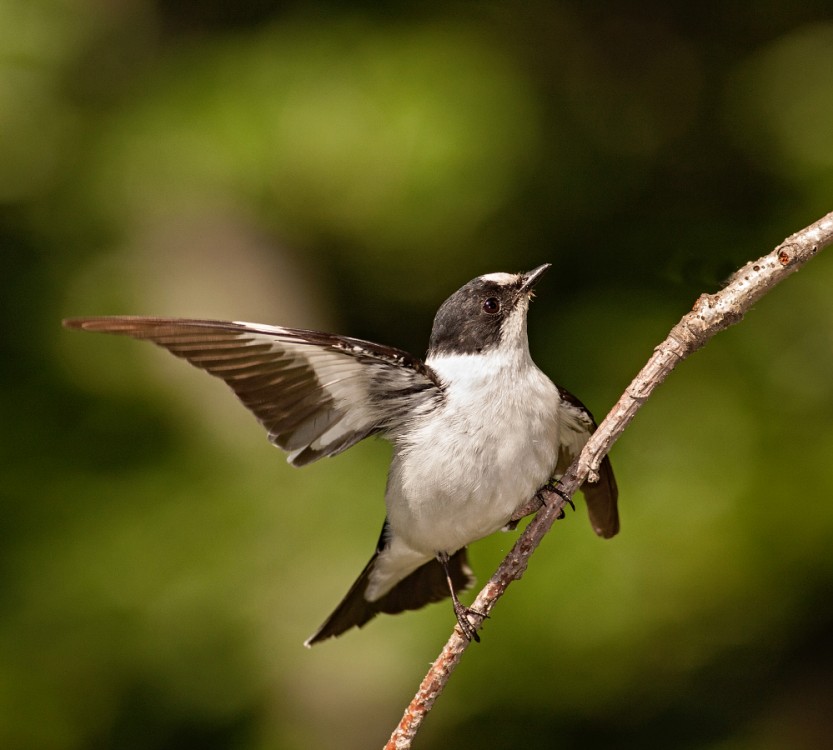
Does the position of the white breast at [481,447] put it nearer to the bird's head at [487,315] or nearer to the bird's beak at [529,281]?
the bird's head at [487,315]

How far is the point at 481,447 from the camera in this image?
237 cm

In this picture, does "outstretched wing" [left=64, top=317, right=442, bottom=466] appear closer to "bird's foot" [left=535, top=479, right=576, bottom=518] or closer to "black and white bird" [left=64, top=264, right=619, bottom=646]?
"black and white bird" [left=64, top=264, right=619, bottom=646]

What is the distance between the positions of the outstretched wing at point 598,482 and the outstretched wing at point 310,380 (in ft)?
1.15

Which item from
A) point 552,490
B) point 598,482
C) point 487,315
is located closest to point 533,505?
point 552,490

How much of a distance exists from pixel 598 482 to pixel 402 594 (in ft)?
2.20

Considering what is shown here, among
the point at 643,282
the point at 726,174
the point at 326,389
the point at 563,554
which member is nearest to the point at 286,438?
the point at 326,389

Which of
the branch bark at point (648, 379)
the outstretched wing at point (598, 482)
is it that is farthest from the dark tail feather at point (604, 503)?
the branch bark at point (648, 379)

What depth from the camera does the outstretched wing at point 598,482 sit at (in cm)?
259

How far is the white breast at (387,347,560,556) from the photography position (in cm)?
236

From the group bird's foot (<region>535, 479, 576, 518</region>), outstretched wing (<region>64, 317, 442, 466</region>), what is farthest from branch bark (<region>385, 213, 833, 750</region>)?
outstretched wing (<region>64, 317, 442, 466</region>)

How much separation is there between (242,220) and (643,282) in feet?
5.53

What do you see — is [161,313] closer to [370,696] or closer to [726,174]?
[370,696]

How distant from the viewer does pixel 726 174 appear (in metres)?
4.61

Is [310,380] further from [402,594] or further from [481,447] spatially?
[402,594]
